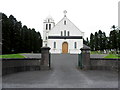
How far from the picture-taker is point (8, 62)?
10.1m

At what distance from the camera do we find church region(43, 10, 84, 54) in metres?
38.1

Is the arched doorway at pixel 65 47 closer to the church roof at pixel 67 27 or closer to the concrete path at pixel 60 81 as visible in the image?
the church roof at pixel 67 27

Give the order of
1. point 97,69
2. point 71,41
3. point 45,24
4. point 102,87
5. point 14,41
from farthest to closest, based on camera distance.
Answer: point 45,24
point 71,41
point 14,41
point 97,69
point 102,87

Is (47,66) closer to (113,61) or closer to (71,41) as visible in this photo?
(113,61)

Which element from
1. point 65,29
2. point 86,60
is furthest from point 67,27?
point 86,60

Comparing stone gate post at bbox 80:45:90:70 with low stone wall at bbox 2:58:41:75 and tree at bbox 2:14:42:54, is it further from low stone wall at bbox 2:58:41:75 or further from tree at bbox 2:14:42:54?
tree at bbox 2:14:42:54

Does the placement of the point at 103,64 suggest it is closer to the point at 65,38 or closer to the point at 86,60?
the point at 86,60

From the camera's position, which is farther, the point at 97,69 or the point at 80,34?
the point at 80,34

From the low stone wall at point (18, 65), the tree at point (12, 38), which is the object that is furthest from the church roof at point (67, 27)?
the low stone wall at point (18, 65)

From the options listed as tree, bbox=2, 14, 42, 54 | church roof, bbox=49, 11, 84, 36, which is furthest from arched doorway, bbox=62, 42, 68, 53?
tree, bbox=2, 14, 42, 54

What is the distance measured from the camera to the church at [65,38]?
38.1 metres

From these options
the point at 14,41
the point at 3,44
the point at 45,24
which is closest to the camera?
the point at 3,44

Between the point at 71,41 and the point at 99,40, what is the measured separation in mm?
27025

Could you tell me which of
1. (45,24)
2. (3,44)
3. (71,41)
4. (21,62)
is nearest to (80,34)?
(71,41)
